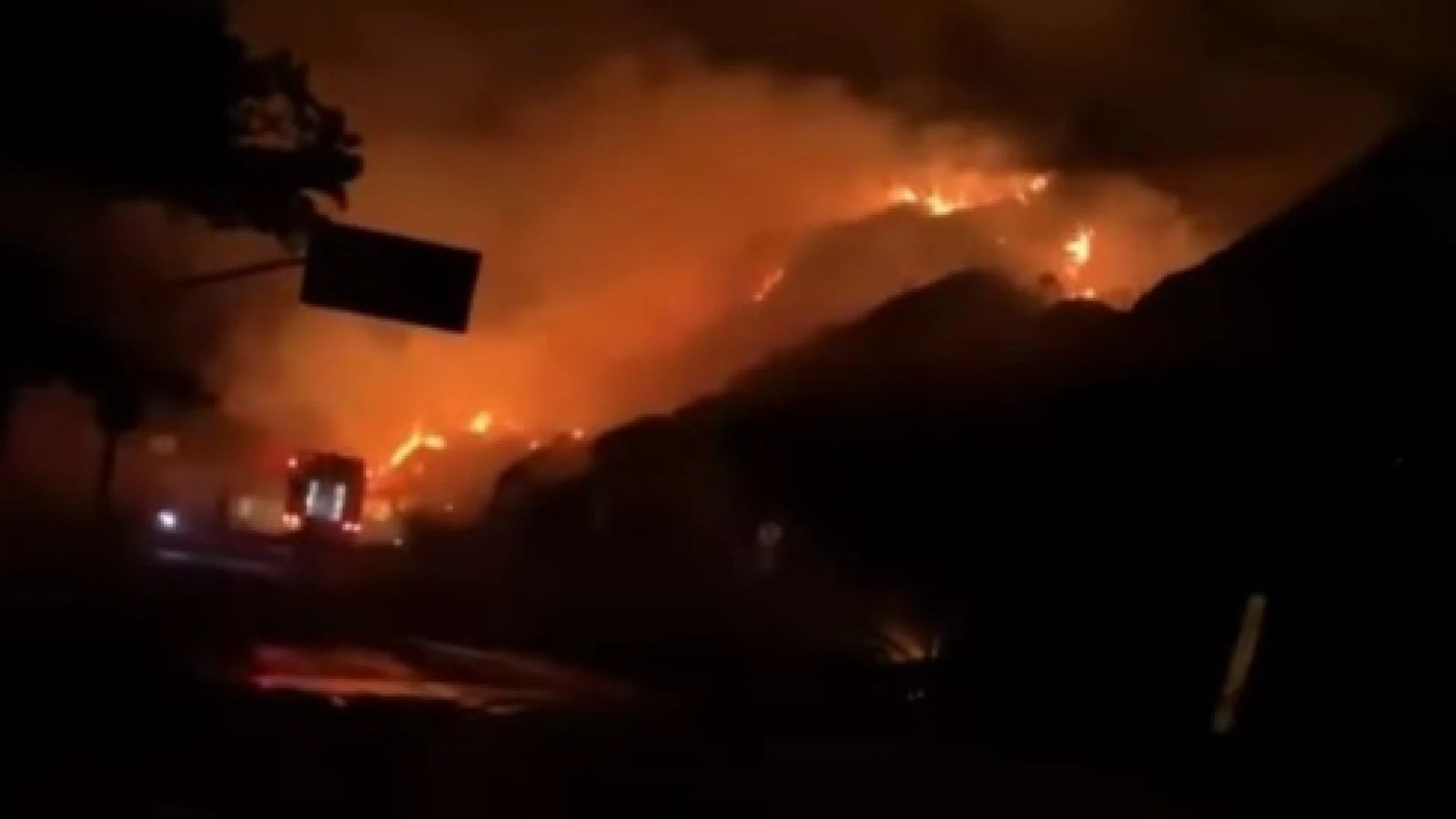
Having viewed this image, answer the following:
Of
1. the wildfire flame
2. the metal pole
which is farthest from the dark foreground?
the wildfire flame

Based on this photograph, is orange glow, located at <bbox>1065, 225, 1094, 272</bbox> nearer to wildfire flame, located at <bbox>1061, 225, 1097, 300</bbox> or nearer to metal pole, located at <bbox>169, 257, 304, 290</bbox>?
wildfire flame, located at <bbox>1061, 225, 1097, 300</bbox>

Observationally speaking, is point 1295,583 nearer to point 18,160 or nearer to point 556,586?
point 18,160

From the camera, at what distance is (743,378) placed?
2473 inches

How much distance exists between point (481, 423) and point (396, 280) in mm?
35048

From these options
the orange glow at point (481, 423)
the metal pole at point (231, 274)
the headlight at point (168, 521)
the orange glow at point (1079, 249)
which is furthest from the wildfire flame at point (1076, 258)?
the metal pole at point (231, 274)

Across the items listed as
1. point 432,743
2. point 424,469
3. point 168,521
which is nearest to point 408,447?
point 424,469

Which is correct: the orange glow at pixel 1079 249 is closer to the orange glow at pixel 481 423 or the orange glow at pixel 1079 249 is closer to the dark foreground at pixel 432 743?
the orange glow at pixel 481 423

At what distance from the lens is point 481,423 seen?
6744cm

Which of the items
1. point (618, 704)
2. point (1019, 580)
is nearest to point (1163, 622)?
point (1019, 580)

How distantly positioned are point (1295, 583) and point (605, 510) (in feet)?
101

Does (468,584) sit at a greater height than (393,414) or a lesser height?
lesser

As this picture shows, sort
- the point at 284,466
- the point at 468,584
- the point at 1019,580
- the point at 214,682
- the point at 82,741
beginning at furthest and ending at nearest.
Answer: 1. the point at 284,466
2. the point at 468,584
3. the point at 1019,580
4. the point at 214,682
5. the point at 82,741

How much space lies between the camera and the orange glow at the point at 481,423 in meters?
66.9

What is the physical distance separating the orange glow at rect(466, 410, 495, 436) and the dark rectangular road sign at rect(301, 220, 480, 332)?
3409cm
